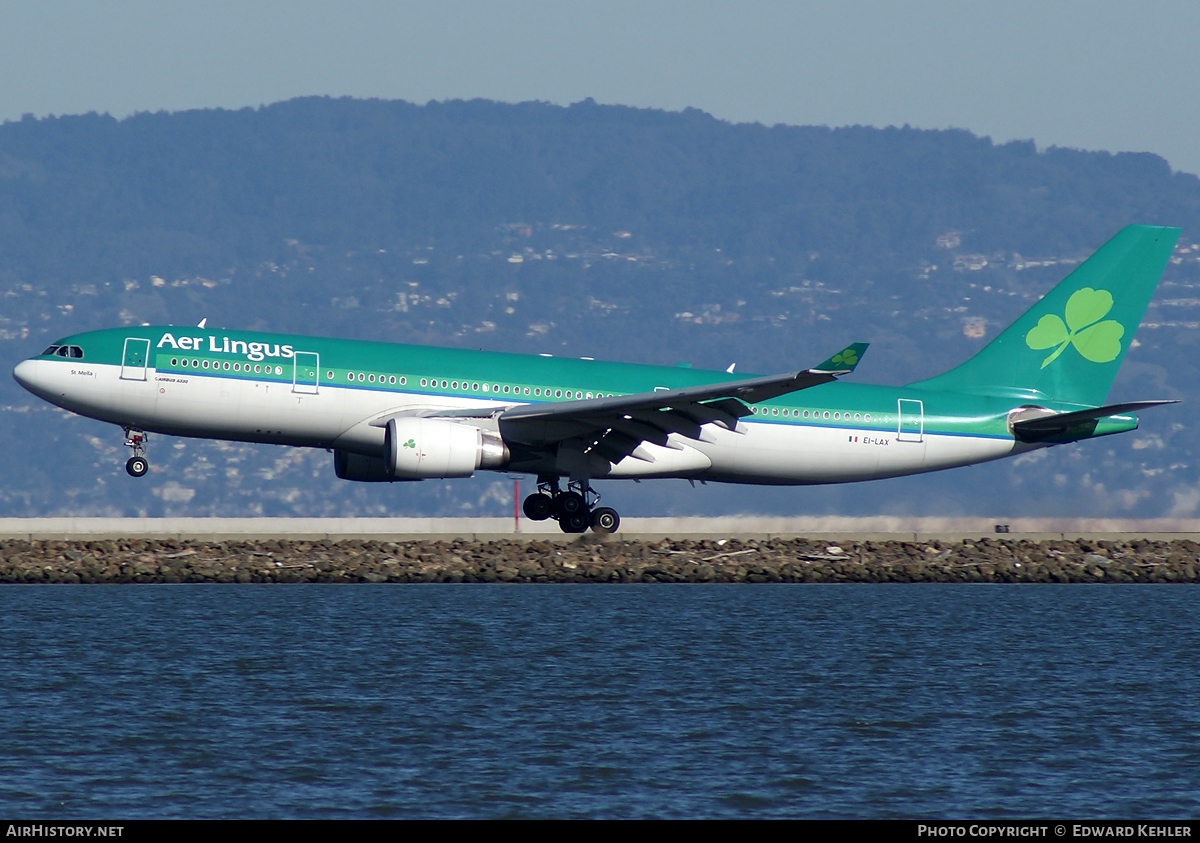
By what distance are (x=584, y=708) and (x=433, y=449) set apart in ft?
35.2

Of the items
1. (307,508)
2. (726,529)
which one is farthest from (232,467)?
(726,529)

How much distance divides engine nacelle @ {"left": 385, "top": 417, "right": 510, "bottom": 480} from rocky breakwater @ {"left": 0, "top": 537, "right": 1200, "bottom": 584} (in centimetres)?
708

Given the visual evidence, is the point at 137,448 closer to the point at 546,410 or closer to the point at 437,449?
the point at 437,449

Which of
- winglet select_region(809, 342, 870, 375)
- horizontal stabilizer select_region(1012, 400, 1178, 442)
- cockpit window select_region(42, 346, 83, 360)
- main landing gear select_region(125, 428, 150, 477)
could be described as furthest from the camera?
horizontal stabilizer select_region(1012, 400, 1178, 442)

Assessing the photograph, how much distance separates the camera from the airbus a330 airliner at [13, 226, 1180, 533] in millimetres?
33812

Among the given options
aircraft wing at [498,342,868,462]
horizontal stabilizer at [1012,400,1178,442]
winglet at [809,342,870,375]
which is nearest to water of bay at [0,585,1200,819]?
aircraft wing at [498,342,868,462]

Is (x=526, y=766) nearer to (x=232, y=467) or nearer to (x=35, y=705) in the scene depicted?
(x=35, y=705)

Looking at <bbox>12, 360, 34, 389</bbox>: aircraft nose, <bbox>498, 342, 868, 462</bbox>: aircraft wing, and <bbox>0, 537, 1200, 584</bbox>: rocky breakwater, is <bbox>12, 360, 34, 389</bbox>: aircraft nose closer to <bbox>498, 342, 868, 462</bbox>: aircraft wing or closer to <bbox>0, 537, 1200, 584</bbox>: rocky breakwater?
<bbox>0, 537, 1200, 584</bbox>: rocky breakwater

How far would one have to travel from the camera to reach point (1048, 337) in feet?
138

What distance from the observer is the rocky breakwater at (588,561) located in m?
41.4

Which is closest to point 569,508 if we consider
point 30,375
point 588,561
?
Result: point 588,561

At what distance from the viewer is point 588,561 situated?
4241cm

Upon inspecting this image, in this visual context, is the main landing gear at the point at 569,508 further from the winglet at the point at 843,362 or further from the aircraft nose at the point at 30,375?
the aircraft nose at the point at 30,375

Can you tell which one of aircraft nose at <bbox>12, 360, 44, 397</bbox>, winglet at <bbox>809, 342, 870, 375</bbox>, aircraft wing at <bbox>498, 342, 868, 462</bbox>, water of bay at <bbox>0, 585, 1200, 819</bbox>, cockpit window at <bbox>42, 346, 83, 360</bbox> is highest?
cockpit window at <bbox>42, 346, 83, 360</bbox>
